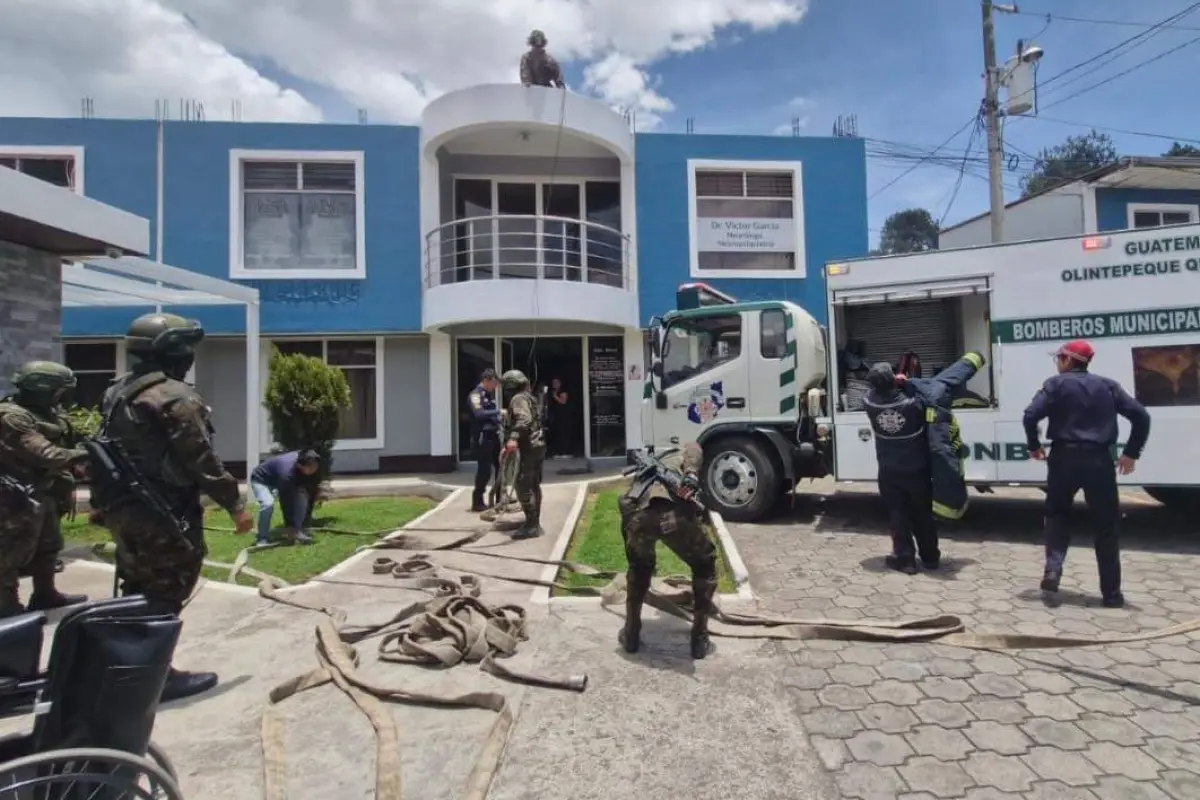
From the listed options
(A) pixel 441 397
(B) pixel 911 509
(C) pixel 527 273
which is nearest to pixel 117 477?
(B) pixel 911 509

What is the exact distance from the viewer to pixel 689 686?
3.48 meters

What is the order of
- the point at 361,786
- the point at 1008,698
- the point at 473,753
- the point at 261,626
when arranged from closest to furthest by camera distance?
1. the point at 361,786
2. the point at 473,753
3. the point at 1008,698
4. the point at 261,626

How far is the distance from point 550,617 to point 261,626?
190cm

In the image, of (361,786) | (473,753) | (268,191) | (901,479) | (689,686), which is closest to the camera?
(361,786)

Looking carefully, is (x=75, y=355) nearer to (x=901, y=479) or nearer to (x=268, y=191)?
(x=268, y=191)

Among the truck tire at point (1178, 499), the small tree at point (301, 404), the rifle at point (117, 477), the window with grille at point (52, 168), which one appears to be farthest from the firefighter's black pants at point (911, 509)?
the window with grille at point (52, 168)

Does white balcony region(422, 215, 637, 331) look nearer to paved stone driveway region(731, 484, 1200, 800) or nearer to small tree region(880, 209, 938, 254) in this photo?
paved stone driveway region(731, 484, 1200, 800)

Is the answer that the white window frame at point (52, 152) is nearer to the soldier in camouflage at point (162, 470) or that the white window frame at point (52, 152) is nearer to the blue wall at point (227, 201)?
the blue wall at point (227, 201)

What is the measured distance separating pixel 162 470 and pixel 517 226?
34.2 feet

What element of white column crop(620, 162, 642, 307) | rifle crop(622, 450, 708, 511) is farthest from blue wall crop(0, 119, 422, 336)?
rifle crop(622, 450, 708, 511)

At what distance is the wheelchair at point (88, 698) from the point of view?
6.21 ft

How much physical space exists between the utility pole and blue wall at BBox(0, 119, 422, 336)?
10208 mm

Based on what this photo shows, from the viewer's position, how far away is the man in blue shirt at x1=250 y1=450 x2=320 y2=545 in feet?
21.8

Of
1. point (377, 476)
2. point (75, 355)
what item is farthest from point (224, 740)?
point (75, 355)
